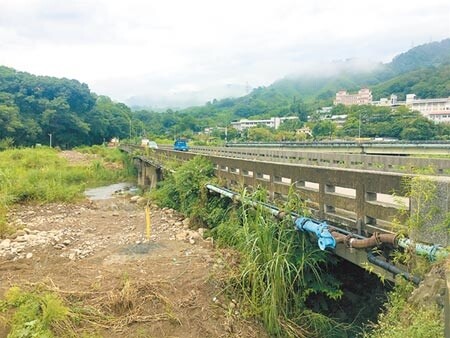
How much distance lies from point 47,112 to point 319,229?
71.5 meters

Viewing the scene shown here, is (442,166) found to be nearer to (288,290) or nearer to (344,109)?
(288,290)

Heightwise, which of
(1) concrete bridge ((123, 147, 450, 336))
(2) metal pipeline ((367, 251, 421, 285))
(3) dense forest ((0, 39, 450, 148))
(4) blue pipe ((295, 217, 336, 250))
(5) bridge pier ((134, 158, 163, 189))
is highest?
(3) dense forest ((0, 39, 450, 148))

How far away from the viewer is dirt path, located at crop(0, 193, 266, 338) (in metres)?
6.22

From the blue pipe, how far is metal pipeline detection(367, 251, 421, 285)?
51 cm

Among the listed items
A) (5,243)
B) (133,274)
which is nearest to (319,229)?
(133,274)

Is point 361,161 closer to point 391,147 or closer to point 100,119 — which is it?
point 391,147

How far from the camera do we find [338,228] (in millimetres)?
5859

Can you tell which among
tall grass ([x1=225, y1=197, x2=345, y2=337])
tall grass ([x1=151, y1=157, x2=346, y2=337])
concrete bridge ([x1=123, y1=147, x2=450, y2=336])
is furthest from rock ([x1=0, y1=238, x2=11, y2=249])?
tall grass ([x1=225, y1=197, x2=345, y2=337])

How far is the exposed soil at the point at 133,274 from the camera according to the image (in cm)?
621

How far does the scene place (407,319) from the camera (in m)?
4.05

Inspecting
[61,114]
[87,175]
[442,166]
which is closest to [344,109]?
[61,114]

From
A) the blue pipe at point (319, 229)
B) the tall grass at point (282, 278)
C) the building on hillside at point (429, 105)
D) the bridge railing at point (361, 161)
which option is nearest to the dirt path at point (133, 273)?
the tall grass at point (282, 278)

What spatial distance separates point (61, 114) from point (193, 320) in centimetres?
7232

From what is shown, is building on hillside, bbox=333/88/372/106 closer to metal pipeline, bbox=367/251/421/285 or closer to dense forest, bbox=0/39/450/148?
dense forest, bbox=0/39/450/148
